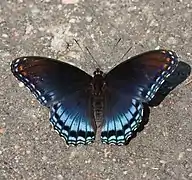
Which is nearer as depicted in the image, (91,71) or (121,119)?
(121,119)

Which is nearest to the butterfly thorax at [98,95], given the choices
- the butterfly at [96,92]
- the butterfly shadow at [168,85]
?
the butterfly at [96,92]

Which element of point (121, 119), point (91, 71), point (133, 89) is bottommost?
point (91, 71)

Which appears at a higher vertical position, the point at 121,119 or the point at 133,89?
the point at 133,89

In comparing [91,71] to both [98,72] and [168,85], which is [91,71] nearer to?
[98,72]

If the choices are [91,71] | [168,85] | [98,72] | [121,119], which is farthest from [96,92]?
[168,85]

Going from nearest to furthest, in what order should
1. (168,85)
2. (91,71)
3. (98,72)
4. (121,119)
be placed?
(121,119), (98,72), (168,85), (91,71)

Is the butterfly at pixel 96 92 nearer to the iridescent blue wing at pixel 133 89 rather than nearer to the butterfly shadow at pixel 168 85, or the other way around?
the iridescent blue wing at pixel 133 89

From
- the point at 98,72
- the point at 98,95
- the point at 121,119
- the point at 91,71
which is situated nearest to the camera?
the point at 121,119

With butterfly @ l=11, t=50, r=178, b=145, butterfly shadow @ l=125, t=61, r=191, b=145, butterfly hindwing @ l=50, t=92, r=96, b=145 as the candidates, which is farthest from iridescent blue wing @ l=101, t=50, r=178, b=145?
butterfly shadow @ l=125, t=61, r=191, b=145
